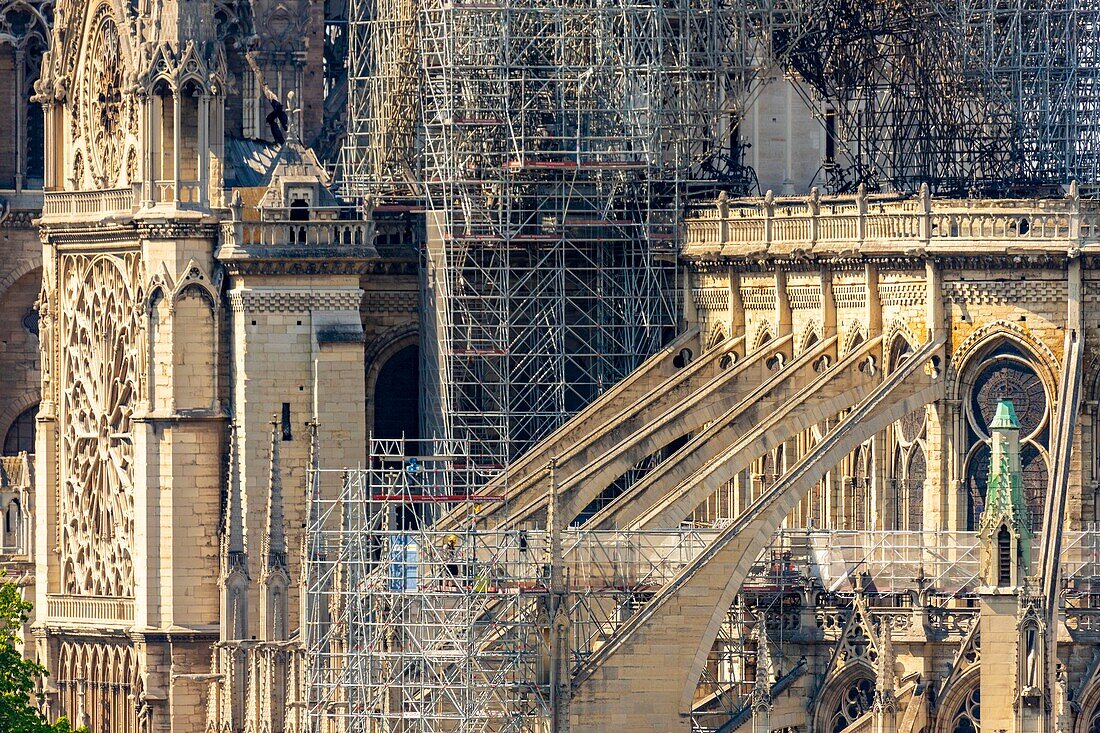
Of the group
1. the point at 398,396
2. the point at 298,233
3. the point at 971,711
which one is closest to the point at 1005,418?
the point at 971,711

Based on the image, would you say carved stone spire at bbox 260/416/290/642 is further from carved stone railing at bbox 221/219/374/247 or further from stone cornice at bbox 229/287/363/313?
carved stone railing at bbox 221/219/374/247

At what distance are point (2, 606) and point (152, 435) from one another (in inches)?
322

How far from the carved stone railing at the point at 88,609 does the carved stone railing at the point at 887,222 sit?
14.4 m

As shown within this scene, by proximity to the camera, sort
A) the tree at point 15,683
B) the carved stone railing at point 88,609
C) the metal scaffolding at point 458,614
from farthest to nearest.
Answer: the carved stone railing at point 88,609 → the tree at point 15,683 → the metal scaffolding at point 458,614

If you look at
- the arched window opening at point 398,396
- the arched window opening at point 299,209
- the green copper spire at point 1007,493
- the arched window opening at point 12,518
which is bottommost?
the green copper spire at point 1007,493

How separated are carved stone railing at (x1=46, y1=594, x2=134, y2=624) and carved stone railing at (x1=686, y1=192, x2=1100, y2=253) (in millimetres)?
14420

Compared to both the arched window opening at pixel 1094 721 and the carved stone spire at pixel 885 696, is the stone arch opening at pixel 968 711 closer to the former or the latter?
the carved stone spire at pixel 885 696

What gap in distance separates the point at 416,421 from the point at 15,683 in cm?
1627

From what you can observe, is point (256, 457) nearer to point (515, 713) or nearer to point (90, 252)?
point (90, 252)

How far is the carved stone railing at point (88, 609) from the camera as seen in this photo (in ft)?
407

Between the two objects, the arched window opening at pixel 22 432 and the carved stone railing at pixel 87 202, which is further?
the arched window opening at pixel 22 432

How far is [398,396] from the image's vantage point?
415 feet

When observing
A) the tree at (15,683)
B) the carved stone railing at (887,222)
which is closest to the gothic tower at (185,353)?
the tree at (15,683)

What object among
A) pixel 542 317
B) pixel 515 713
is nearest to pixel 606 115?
pixel 542 317
